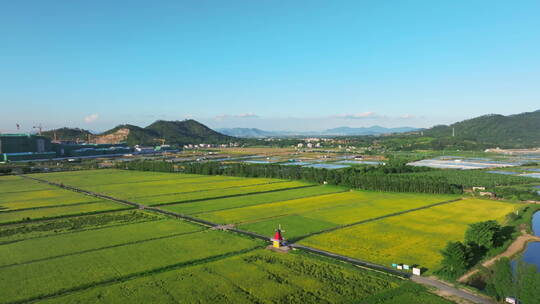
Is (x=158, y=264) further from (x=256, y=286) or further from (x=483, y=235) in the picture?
(x=483, y=235)

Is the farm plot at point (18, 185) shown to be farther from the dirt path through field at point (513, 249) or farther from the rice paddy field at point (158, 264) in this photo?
the dirt path through field at point (513, 249)

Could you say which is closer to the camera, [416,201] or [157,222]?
[157,222]

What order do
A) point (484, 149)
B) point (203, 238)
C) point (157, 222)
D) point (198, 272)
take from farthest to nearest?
point (484, 149) < point (157, 222) < point (203, 238) < point (198, 272)

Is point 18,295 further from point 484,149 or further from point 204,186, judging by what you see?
point 484,149

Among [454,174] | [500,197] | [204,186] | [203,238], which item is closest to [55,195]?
[204,186]

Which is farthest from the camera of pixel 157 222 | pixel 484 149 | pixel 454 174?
pixel 484 149

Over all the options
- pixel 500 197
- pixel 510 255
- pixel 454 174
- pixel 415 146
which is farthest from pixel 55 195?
pixel 415 146

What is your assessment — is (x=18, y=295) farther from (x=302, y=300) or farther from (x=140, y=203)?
(x=140, y=203)
